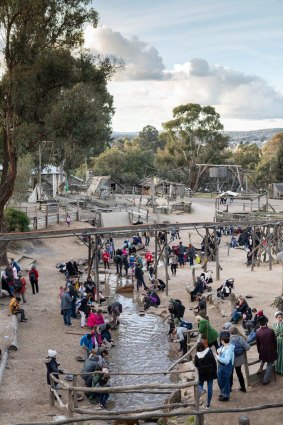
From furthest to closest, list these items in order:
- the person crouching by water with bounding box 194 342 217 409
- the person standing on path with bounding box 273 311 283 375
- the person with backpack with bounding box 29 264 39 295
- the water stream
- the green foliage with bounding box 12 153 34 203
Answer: the green foliage with bounding box 12 153 34 203 → the person with backpack with bounding box 29 264 39 295 → the water stream → the person standing on path with bounding box 273 311 283 375 → the person crouching by water with bounding box 194 342 217 409

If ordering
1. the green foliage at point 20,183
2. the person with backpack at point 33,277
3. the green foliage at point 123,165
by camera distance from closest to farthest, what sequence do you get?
the person with backpack at point 33,277, the green foliage at point 20,183, the green foliage at point 123,165

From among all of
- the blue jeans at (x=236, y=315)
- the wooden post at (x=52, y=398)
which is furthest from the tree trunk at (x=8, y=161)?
the wooden post at (x=52, y=398)

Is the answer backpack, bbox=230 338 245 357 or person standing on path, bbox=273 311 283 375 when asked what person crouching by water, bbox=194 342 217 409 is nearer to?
backpack, bbox=230 338 245 357

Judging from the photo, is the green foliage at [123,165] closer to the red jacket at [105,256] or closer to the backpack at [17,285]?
the red jacket at [105,256]

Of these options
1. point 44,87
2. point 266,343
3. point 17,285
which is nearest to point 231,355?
point 266,343

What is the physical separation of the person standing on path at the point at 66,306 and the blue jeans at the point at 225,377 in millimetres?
9044

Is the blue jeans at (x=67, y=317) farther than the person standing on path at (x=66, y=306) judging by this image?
Yes

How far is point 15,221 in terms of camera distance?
3300 centimetres

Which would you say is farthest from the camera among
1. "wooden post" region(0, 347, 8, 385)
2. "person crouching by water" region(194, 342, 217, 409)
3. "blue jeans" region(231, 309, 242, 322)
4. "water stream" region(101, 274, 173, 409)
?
"blue jeans" region(231, 309, 242, 322)

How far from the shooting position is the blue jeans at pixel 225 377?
9594mm

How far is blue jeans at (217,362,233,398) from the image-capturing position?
9594mm

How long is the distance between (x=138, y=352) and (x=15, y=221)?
18.7m

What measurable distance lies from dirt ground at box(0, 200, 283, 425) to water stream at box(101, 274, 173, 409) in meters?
1.29

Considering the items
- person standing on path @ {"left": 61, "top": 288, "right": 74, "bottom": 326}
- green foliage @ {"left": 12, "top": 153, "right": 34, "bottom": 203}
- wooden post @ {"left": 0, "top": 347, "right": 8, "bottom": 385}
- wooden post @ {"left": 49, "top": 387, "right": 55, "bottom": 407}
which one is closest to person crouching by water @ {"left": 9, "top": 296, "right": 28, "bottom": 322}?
person standing on path @ {"left": 61, "top": 288, "right": 74, "bottom": 326}
